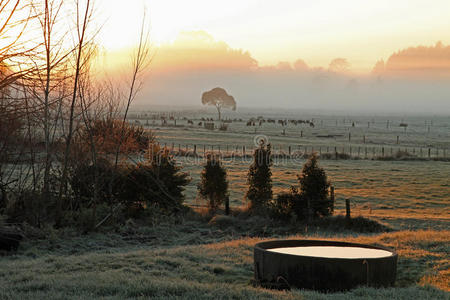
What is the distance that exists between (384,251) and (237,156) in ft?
101

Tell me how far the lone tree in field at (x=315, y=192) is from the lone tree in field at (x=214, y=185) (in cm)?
343

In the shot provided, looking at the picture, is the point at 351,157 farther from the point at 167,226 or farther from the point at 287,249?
the point at 287,249

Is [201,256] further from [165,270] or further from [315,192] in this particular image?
[315,192]

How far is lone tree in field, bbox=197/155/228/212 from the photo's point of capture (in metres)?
19.1

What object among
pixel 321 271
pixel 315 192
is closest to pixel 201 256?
pixel 321 271

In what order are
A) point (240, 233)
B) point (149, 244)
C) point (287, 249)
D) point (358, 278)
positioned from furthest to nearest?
point (240, 233), point (149, 244), point (287, 249), point (358, 278)

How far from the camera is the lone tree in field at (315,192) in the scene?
16797 mm

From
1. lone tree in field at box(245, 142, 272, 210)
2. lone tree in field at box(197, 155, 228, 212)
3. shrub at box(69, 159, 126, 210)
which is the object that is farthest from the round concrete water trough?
lone tree in field at box(197, 155, 228, 212)

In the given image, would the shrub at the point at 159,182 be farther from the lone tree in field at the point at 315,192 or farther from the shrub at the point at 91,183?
A: the lone tree in field at the point at 315,192

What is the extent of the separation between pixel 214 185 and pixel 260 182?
1.85m

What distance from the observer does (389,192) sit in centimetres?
2455

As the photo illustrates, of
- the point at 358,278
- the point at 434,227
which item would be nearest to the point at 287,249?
the point at 358,278

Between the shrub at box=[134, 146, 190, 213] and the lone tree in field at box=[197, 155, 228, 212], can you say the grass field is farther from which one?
the lone tree in field at box=[197, 155, 228, 212]

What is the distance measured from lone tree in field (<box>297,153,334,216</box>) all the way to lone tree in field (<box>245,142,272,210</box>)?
68.9 inches
